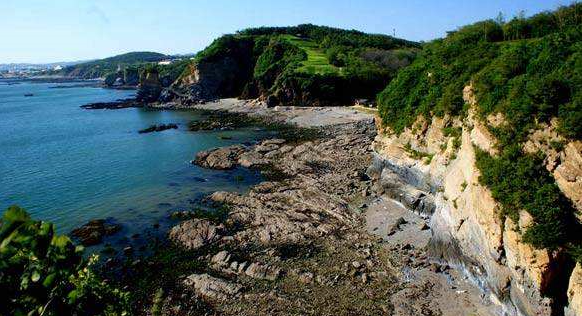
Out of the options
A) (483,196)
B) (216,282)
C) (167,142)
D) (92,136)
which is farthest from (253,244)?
(92,136)

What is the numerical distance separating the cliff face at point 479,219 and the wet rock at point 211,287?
12432mm

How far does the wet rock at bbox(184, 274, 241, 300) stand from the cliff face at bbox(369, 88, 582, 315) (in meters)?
12.4

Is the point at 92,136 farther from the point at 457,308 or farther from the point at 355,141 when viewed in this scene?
the point at 457,308

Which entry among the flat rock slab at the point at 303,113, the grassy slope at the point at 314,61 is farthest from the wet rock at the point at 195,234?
the grassy slope at the point at 314,61

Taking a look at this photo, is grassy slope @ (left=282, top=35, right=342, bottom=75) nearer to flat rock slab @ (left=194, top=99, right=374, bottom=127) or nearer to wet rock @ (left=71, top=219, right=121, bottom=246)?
flat rock slab @ (left=194, top=99, right=374, bottom=127)

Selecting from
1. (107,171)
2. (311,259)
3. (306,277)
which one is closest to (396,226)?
(311,259)

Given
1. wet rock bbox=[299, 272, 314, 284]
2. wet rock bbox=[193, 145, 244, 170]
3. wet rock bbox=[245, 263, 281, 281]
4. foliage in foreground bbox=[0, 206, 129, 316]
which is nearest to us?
foliage in foreground bbox=[0, 206, 129, 316]

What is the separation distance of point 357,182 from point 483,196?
63.1 ft

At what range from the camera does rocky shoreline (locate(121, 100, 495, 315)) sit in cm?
2241

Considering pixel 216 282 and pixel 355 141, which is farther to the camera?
pixel 355 141

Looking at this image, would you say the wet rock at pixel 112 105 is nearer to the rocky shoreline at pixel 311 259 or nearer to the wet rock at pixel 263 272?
the rocky shoreline at pixel 311 259

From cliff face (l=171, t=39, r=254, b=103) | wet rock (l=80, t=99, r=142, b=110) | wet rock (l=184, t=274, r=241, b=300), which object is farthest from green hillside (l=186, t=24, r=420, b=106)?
wet rock (l=184, t=274, r=241, b=300)

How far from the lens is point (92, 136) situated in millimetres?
71125

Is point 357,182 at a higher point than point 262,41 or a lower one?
lower
